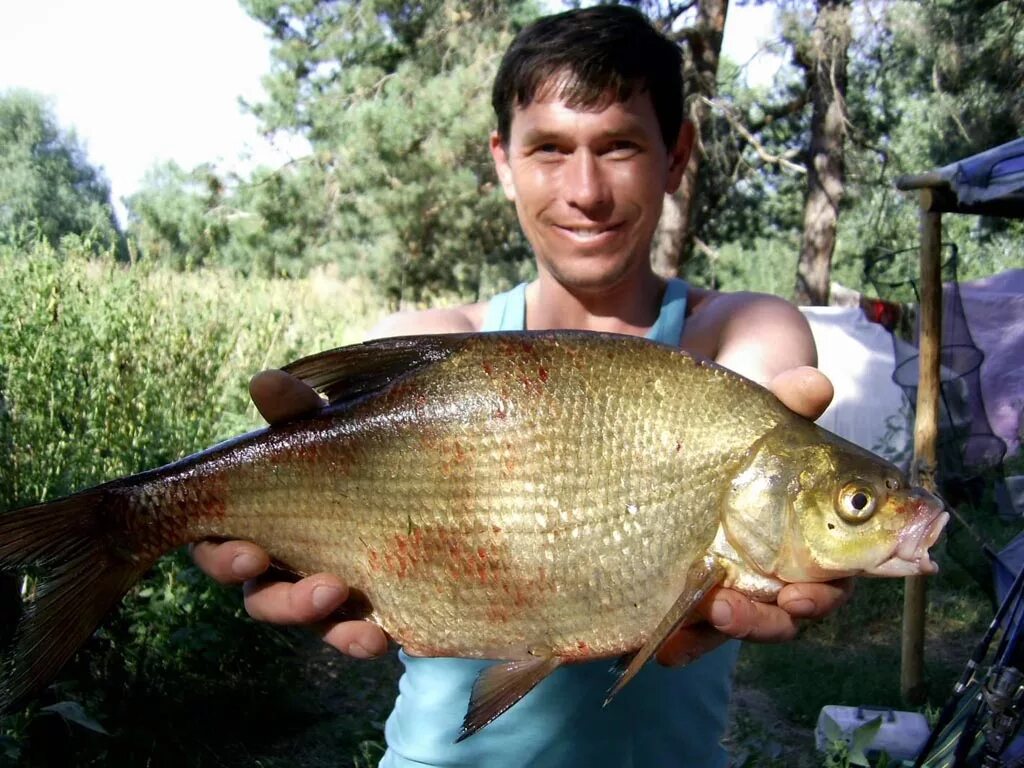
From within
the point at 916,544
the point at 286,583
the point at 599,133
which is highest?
the point at 599,133

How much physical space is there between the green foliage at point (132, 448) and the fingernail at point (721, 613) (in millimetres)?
2147

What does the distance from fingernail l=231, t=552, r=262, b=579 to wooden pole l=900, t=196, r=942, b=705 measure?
4.22 meters

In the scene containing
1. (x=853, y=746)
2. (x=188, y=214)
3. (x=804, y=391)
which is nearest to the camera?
(x=804, y=391)

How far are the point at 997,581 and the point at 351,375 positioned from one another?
4.15m

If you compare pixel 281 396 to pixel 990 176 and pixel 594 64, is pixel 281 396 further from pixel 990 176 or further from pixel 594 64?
pixel 990 176

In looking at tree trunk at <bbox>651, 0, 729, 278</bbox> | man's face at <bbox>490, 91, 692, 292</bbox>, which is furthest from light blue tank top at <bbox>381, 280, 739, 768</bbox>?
tree trunk at <bbox>651, 0, 729, 278</bbox>

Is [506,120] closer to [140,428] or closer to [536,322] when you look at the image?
[536,322]

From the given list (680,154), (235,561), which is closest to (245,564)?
(235,561)

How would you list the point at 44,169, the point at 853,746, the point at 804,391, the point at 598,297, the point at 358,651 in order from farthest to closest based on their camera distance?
1. the point at 44,169
2. the point at 853,746
3. the point at 598,297
4. the point at 358,651
5. the point at 804,391

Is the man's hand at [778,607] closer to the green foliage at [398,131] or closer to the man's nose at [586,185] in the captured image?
the man's nose at [586,185]

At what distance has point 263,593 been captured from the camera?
1733mm

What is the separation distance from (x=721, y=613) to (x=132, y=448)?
341cm

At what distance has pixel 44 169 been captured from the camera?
125ft

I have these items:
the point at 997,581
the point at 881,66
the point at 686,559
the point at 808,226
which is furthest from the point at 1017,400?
the point at 881,66
